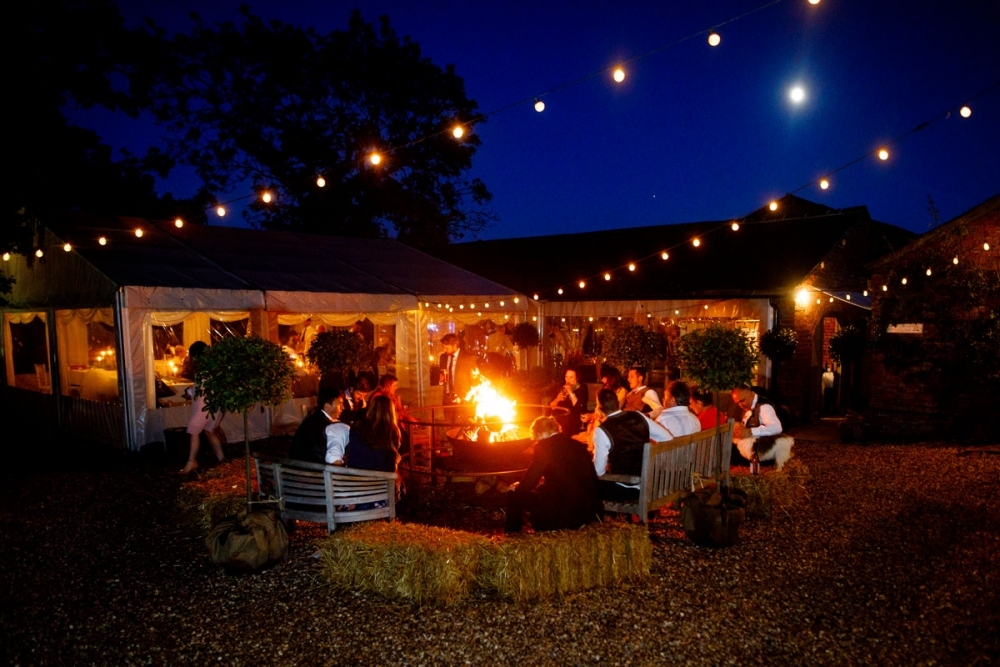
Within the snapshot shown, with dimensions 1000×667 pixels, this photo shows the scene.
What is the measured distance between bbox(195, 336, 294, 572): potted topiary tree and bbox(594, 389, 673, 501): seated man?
2.69m

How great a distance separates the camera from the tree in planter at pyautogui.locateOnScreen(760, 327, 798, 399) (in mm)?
11797

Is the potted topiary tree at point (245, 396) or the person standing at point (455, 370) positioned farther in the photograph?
the person standing at point (455, 370)

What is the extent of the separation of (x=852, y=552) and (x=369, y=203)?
20.3m

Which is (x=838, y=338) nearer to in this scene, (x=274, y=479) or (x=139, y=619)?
(x=274, y=479)

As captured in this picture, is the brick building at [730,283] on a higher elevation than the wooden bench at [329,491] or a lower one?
higher

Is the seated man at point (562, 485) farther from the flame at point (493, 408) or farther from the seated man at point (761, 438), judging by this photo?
the seated man at point (761, 438)

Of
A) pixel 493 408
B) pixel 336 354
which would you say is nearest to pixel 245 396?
pixel 493 408

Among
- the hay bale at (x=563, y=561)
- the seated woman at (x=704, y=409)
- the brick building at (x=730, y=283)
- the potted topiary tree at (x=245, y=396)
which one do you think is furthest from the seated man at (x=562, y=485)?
the brick building at (x=730, y=283)

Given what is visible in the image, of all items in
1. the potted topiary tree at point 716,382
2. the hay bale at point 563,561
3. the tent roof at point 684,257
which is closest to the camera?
the hay bale at point 563,561

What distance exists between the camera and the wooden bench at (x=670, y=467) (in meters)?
5.41

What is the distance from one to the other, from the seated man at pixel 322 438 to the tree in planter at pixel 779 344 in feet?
28.7

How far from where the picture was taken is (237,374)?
531 centimetres

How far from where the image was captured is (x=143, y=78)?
61.1 feet

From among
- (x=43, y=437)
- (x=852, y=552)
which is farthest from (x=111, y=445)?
(x=852, y=552)
